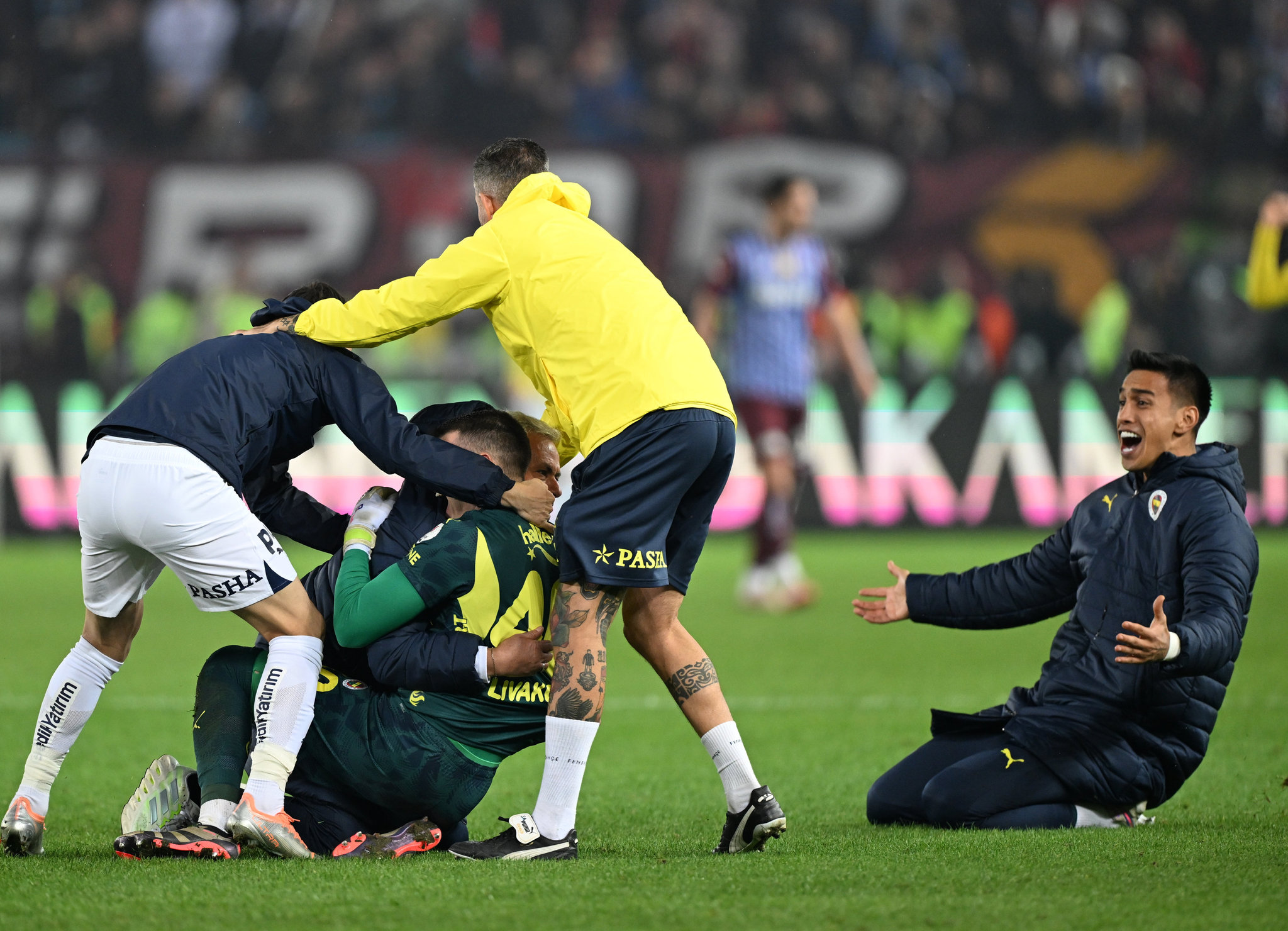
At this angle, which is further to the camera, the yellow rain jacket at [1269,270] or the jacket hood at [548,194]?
the yellow rain jacket at [1269,270]

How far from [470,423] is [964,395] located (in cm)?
920

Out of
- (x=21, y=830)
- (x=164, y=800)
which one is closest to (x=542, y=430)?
(x=164, y=800)

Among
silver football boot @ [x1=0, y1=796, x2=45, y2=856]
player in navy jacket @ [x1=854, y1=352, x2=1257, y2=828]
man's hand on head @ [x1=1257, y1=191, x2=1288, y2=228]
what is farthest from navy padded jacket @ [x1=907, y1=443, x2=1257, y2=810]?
man's hand on head @ [x1=1257, y1=191, x2=1288, y2=228]

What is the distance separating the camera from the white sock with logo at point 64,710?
12.7ft

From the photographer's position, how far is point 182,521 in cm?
364

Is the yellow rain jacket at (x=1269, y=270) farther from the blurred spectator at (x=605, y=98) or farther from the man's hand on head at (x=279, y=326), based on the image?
the blurred spectator at (x=605, y=98)

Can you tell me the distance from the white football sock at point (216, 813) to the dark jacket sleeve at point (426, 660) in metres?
0.46

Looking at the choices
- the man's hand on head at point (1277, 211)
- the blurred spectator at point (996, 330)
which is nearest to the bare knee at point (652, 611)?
the man's hand on head at point (1277, 211)

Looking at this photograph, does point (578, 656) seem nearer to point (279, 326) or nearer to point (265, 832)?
point (265, 832)

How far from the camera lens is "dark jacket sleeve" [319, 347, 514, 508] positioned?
381cm

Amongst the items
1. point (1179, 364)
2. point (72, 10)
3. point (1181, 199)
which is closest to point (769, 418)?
point (1179, 364)

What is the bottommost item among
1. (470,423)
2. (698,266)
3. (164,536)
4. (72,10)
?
(164,536)

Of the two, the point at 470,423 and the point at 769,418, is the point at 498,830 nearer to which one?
the point at 470,423

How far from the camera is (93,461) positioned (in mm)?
3740
